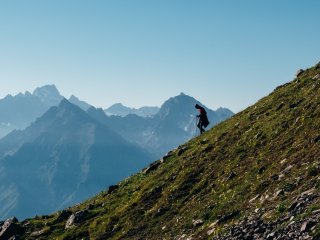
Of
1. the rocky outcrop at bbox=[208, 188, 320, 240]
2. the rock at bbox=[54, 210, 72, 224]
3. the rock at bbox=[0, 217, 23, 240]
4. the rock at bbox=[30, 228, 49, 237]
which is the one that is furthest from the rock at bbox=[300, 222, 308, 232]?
the rock at bbox=[0, 217, 23, 240]

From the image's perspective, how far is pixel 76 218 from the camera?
38531mm

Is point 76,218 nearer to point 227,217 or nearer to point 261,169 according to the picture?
point 261,169

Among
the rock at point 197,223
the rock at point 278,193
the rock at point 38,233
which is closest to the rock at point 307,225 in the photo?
the rock at point 278,193

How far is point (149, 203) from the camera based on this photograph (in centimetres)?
3566

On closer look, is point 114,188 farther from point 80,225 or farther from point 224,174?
point 224,174

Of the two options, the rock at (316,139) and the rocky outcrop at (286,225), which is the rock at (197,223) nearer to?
the rocky outcrop at (286,225)

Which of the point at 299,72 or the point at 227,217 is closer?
the point at 227,217

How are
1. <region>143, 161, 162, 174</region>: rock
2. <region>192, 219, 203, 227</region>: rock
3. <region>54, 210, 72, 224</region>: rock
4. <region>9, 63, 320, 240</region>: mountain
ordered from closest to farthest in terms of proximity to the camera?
<region>9, 63, 320, 240</region>: mountain < <region>192, 219, 203, 227</region>: rock < <region>54, 210, 72, 224</region>: rock < <region>143, 161, 162, 174</region>: rock

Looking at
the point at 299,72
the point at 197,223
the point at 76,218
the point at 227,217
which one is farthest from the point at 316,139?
the point at 299,72

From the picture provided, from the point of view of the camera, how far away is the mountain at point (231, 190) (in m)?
A: 23.5

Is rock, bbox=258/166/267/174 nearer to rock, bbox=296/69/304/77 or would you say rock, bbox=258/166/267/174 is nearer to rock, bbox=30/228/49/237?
rock, bbox=30/228/49/237

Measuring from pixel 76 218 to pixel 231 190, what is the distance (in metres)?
14.0

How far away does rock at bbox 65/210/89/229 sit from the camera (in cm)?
3809

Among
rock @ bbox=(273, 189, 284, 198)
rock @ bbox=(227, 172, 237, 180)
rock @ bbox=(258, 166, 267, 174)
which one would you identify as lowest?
rock @ bbox=(273, 189, 284, 198)
